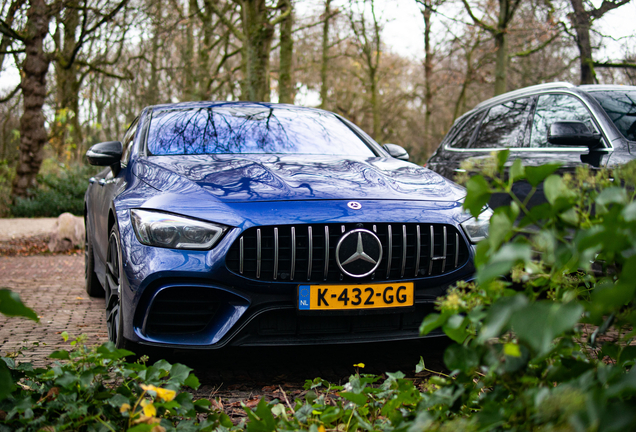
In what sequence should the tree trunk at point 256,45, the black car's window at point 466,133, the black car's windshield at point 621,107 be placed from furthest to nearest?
the tree trunk at point 256,45 < the black car's window at point 466,133 < the black car's windshield at point 621,107

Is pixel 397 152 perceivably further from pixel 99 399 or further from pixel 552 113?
pixel 99 399

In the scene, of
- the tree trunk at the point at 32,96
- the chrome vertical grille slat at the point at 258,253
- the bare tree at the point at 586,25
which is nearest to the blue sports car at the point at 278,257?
the chrome vertical grille slat at the point at 258,253

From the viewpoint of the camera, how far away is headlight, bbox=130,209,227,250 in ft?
8.92

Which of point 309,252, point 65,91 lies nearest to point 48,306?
point 309,252

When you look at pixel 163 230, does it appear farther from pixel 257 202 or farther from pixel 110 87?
pixel 110 87

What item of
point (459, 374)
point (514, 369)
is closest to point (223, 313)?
point (459, 374)

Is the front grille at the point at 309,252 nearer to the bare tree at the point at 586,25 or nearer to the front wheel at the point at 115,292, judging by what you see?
the front wheel at the point at 115,292

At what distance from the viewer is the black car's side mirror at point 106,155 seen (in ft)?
13.4

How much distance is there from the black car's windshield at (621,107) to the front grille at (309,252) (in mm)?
2645

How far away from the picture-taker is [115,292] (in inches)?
125

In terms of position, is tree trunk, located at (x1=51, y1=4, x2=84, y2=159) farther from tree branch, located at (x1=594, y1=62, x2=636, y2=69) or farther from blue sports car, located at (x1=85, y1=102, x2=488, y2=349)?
blue sports car, located at (x1=85, y1=102, x2=488, y2=349)

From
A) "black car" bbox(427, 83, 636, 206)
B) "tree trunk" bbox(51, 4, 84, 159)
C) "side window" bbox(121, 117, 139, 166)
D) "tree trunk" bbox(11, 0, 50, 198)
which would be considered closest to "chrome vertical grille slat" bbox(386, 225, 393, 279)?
"black car" bbox(427, 83, 636, 206)

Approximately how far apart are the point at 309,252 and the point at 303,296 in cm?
20

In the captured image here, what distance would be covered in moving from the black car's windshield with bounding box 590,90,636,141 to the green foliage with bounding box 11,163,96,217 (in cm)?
1157
